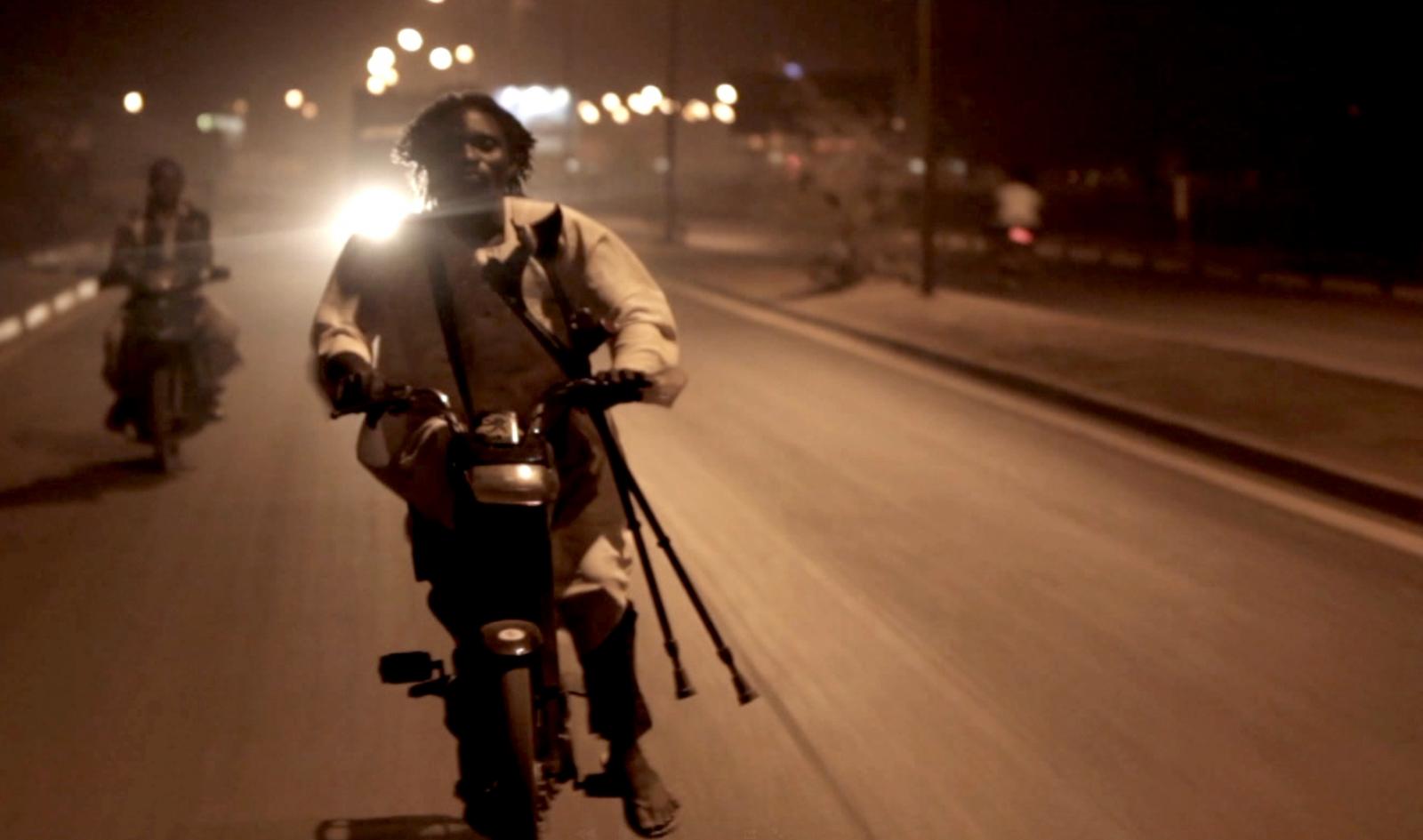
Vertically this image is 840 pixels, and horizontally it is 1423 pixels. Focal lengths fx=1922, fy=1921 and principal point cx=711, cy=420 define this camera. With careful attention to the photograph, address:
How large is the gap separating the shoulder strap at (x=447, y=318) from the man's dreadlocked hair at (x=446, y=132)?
25 centimetres

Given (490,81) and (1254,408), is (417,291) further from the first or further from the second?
(490,81)

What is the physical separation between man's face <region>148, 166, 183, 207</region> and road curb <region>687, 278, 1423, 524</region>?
6.68 meters

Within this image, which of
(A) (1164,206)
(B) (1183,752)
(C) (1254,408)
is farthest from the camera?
(A) (1164,206)

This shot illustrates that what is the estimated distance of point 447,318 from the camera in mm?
4539

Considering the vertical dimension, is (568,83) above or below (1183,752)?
above

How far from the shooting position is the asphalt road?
5.41 m

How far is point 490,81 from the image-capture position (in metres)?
52.5

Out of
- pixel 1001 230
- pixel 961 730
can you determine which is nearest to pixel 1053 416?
pixel 961 730

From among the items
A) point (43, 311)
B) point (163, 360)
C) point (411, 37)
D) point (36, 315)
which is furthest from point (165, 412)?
point (411, 37)

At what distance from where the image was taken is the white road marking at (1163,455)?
32.3 ft

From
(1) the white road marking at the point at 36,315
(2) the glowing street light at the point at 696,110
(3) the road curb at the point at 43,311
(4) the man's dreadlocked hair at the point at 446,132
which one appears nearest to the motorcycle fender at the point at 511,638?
(4) the man's dreadlocked hair at the point at 446,132

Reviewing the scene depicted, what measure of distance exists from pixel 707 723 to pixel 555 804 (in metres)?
0.94

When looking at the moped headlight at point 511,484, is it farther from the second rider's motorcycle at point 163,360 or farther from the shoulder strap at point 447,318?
the second rider's motorcycle at point 163,360

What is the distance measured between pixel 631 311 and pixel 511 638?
0.97 meters
